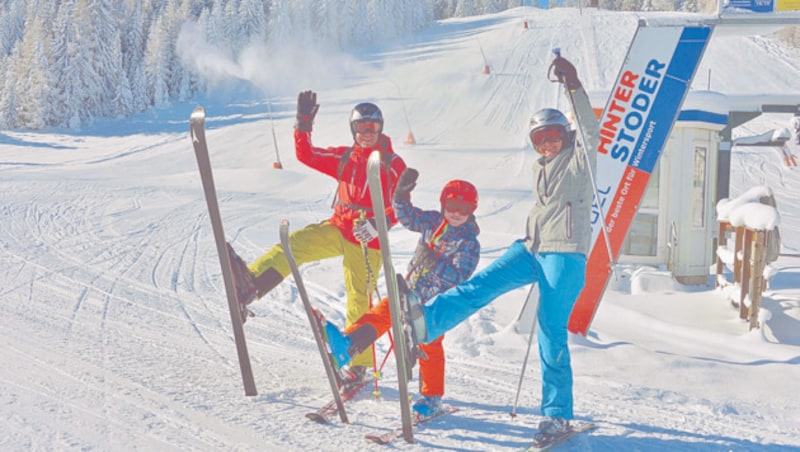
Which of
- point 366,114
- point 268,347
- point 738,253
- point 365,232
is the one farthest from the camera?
point 738,253

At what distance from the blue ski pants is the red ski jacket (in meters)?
0.85

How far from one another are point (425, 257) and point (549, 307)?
0.78 meters

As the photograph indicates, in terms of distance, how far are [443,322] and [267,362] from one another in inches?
72.8

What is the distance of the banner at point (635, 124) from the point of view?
5.43 meters

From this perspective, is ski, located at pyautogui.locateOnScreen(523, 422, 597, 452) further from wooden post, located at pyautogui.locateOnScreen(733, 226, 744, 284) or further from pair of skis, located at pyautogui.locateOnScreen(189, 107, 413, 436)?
wooden post, located at pyautogui.locateOnScreen(733, 226, 744, 284)

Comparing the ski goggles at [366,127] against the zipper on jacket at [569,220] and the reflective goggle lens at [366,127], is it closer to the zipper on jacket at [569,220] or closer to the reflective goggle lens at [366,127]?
the reflective goggle lens at [366,127]

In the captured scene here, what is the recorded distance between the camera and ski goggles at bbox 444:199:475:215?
3.82 metres

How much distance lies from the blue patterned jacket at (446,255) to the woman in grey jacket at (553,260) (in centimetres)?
22

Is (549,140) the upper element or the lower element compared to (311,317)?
upper

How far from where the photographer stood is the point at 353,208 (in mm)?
4285

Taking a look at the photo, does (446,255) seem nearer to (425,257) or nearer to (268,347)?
(425,257)

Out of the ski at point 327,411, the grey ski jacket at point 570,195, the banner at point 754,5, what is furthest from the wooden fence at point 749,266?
the ski at point 327,411

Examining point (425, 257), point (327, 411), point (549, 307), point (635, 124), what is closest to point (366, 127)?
point (425, 257)

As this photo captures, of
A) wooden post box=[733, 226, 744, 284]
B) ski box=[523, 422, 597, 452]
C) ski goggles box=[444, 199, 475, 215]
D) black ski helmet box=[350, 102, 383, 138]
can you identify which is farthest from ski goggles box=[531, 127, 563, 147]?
wooden post box=[733, 226, 744, 284]
